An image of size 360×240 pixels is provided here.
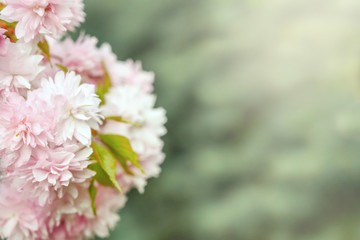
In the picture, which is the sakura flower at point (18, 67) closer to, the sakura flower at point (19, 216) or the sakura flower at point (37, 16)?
the sakura flower at point (37, 16)

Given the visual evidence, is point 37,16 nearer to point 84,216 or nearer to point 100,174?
point 100,174

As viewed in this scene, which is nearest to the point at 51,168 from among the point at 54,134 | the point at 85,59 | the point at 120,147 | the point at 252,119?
the point at 54,134

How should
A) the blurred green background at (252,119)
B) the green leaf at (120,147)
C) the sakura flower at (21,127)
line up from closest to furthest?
the sakura flower at (21,127)
the green leaf at (120,147)
the blurred green background at (252,119)

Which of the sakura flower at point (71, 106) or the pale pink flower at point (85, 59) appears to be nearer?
the sakura flower at point (71, 106)

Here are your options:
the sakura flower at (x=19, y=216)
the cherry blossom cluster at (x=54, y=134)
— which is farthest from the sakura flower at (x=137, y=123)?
the sakura flower at (x=19, y=216)

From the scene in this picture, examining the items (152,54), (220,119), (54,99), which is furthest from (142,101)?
(152,54)

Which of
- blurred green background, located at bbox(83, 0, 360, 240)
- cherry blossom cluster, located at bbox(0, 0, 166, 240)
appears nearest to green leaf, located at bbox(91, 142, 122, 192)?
cherry blossom cluster, located at bbox(0, 0, 166, 240)

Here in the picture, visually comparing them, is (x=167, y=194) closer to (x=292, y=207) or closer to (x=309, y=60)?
(x=292, y=207)
